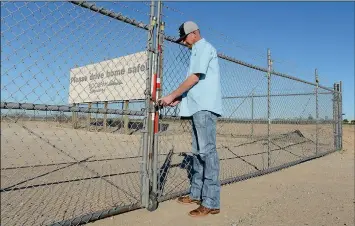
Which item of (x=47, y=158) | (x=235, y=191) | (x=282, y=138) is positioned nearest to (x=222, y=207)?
(x=235, y=191)

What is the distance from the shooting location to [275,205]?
414cm

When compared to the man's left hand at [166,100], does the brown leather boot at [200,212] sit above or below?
below

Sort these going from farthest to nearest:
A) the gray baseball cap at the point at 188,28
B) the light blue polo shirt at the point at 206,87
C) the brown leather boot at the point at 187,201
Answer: the brown leather boot at the point at 187,201, the gray baseball cap at the point at 188,28, the light blue polo shirt at the point at 206,87

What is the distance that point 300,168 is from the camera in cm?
718

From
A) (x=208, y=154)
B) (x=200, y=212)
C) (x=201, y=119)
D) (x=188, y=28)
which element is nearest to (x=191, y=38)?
(x=188, y=28)

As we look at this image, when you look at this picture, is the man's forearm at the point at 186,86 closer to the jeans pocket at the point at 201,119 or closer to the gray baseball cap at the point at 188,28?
the jeans pocket at the point at 201,119

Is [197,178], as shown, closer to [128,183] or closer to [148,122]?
[148,122]

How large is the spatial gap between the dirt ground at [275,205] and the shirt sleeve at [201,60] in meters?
1.57

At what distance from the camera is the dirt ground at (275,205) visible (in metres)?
3.43

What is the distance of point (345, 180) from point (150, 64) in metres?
4.47

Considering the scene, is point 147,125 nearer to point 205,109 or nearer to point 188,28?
point 205,109

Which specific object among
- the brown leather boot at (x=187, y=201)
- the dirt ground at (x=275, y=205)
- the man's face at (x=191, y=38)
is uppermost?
the man's face at (x=191, y=38)

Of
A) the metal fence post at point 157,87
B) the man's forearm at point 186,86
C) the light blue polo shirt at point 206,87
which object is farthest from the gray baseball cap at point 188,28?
the man's forearm at point 186,86

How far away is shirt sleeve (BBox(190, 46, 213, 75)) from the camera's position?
11.1 ft
